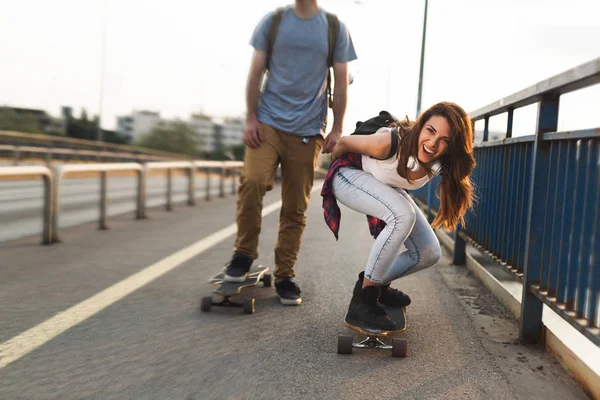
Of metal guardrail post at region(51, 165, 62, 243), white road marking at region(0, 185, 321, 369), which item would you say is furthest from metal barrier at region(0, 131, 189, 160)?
white road marking at region(0, 185, 321, 369)

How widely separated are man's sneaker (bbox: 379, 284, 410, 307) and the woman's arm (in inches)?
A: 34.9

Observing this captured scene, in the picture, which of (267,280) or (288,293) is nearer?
(288,293)

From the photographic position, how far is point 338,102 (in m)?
4.64

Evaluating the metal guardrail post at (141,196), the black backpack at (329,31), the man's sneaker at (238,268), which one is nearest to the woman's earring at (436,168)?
the black backpack at (329,31)

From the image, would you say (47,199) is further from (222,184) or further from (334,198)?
(222,184)

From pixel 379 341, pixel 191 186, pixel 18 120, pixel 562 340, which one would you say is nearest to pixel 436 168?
pixel 379 341

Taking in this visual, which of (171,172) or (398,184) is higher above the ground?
(398,184)

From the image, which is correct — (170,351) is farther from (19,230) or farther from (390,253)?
(19,230)

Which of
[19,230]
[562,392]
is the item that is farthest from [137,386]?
[19,230]

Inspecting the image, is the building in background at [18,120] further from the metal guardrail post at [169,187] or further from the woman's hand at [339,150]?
the woman's hand at [339,150]

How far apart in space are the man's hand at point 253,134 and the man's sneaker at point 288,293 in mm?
927

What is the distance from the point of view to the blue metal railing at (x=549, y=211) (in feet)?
9.61

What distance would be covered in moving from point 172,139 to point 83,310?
114 meters

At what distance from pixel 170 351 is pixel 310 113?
1892 mm
